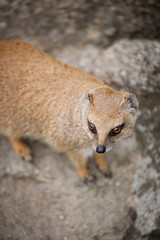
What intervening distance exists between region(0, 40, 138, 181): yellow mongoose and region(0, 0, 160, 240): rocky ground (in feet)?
2.12

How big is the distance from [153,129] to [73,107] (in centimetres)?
189

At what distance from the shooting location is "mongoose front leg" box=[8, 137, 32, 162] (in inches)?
186

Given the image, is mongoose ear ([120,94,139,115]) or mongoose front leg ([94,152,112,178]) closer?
mongoose ear ([120,94,139,115])

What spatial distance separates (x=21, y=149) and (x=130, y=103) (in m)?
2.41

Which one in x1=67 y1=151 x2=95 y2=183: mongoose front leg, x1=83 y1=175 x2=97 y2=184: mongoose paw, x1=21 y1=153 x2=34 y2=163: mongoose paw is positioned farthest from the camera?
x1=21 y1=153 x2=34 y2=163: mongoose paw

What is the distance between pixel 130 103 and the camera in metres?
3.29

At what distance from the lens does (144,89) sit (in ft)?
16.0

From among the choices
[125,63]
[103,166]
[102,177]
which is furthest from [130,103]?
[125,63]

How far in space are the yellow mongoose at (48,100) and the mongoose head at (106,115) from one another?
0.6 inches

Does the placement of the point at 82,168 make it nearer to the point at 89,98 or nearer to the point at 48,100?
the point at 48,100

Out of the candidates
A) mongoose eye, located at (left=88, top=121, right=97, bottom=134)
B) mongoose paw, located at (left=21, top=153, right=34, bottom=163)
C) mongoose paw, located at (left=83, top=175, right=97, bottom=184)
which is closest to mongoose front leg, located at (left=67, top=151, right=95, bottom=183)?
mongoose paw, located at (left=83, top=175, right=97, bottom=184)

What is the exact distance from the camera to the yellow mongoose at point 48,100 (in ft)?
11.8

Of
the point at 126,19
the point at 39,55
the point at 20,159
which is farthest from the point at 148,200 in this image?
the point at 126,19

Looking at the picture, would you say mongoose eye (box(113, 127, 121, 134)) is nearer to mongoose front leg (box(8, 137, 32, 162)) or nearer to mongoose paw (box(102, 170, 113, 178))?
mongoose paw (box(102, 170, 113, 178))
